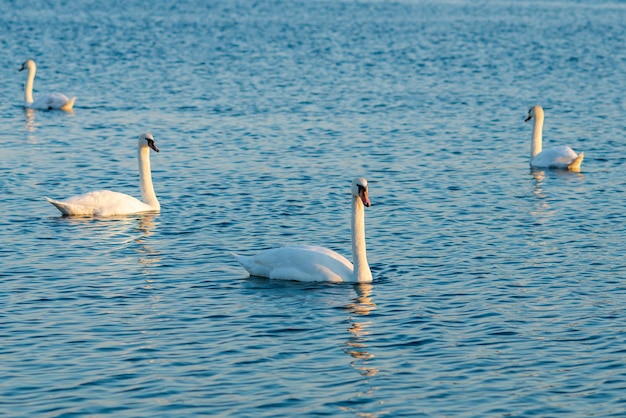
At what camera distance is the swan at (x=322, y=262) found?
16.0 m

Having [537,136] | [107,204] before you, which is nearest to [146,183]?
[107,204]

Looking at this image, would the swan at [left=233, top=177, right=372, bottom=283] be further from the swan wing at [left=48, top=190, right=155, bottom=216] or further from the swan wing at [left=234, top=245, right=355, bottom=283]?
the swan wing at [left=48, top=190, right=155, bottom=216]

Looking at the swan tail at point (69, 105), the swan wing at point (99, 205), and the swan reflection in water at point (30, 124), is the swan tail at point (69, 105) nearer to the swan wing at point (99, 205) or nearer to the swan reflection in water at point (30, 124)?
the swan reflection in water at point (30, 124)

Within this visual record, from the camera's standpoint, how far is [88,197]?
20.4 metres

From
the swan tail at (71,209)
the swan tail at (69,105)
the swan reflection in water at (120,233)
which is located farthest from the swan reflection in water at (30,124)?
the swan reflection in water at (120,233)

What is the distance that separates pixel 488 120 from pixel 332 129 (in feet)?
16.5

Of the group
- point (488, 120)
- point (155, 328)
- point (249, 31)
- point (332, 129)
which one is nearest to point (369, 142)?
point (332, 129)

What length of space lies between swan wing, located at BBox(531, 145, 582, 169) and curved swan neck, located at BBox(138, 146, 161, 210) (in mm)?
9324

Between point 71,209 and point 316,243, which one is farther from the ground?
point 71,209

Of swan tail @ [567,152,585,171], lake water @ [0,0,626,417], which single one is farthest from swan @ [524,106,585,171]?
lake water @ [0,0,626,417]

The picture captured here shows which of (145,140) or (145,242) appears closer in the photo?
(145,242)

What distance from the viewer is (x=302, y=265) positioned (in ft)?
52.7

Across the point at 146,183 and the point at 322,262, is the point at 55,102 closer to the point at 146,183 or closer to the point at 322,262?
the point at 146,183

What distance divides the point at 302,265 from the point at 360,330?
2294 millimetres
